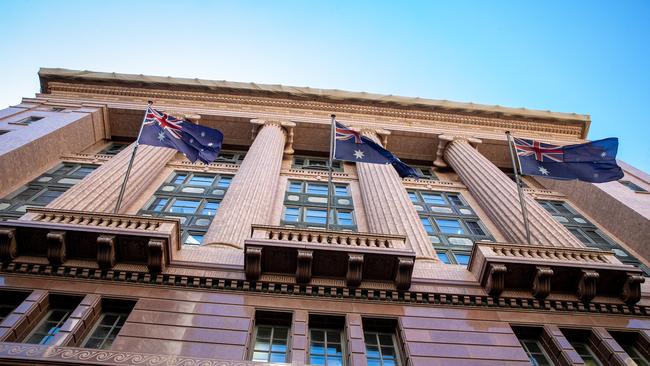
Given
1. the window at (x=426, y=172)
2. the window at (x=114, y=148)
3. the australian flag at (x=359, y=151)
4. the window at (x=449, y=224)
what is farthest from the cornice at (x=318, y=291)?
the window at (x=114, y=148)

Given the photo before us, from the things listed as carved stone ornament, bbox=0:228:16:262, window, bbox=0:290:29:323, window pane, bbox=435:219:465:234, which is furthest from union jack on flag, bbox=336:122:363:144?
window, bbox=0:290:29:323

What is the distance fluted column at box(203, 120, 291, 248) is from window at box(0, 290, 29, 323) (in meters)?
5.68

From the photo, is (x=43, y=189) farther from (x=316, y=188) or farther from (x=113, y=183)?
(x=316, y=188)

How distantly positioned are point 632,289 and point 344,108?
83.1 ft

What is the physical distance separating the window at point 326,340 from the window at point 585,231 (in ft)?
51.1

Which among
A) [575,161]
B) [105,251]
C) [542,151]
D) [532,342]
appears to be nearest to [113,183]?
[105,251]

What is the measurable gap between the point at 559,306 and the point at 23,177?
24.8m

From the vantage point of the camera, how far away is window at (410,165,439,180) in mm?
31856

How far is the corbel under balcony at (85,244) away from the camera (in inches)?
525

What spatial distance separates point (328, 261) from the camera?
1383cm

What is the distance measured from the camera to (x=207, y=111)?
33.7 metres

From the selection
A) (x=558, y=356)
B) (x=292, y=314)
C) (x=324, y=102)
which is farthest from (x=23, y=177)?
(x=558, y=356)

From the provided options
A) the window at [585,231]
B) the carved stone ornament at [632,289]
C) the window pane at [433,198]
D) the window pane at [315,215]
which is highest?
the carved stone ornament at [632,289]

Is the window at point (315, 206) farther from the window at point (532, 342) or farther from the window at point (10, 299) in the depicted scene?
the window at point (10, 299)
